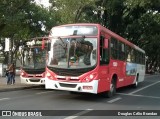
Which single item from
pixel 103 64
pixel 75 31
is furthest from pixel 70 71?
pixel 75 31

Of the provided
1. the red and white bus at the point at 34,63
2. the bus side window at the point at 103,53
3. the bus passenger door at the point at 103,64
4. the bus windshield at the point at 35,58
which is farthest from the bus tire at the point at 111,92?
the bus windshield at the point at 35,58

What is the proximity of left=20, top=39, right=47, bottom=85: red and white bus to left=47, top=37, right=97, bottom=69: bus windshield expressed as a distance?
17.6 feet

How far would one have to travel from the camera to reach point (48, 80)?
15.7 meters

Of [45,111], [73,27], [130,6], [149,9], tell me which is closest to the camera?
[45,111]

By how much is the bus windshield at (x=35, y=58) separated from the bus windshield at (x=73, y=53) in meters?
5.43

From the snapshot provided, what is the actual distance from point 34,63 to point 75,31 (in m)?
6.21

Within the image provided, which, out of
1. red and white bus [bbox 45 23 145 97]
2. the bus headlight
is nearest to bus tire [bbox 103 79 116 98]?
red and white bus [bbox 45 23 145 97]

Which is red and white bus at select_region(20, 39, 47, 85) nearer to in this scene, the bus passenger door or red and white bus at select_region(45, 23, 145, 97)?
red and white bus at select_region(45, 23, 145, 97)

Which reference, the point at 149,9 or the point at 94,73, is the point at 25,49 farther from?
the point at 149,9

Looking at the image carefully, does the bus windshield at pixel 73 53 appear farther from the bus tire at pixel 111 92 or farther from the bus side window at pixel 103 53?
the bus tire at pixel 111 92

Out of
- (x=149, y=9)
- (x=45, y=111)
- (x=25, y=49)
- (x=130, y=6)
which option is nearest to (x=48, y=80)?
(x=45, y=111)

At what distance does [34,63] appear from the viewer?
21484 mm

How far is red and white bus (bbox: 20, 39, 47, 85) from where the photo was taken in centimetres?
2114

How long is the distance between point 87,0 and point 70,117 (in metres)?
21.0
